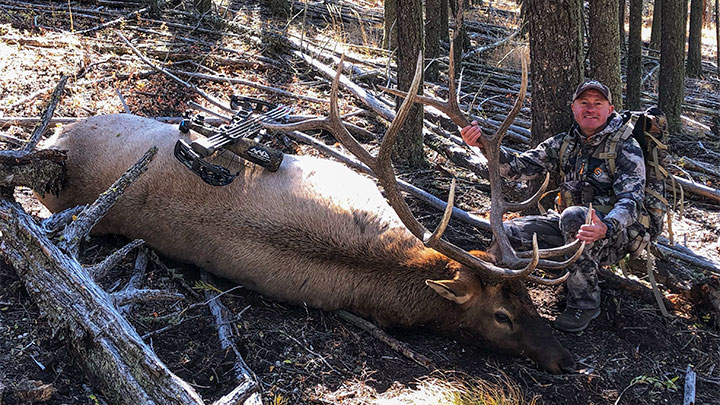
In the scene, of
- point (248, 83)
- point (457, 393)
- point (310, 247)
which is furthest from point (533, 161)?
point (248, 83)

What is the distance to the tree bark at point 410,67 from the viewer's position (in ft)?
22.9

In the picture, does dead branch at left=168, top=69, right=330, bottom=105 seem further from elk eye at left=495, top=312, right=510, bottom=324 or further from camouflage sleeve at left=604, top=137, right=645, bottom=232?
elk eye at left=495, top=312, right=510, bottom=324

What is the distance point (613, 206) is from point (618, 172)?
0.29 meters

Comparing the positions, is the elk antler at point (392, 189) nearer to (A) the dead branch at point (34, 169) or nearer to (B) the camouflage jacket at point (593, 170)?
(B) the camouflage jacket at point (593, 170)

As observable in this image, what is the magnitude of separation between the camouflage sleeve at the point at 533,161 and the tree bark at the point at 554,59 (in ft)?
1.08

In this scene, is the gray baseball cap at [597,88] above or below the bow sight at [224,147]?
above

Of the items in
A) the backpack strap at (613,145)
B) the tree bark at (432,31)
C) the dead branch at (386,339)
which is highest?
the tree bark at (432,31)

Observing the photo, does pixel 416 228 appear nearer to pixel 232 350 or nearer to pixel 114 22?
pixel 232 350

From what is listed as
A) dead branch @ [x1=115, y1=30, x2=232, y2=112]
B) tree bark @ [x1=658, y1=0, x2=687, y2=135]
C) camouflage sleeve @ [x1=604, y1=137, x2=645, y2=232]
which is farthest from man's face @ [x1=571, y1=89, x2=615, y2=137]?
tree bark @ [x1=658, y1=0, x2=687, y2=135]

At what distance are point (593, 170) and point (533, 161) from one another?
54 centimetres

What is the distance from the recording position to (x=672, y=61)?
377 inches

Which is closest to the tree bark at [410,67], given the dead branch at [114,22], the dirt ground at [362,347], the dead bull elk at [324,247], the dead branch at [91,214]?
the dirt ground at [362,347]

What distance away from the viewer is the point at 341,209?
530cm

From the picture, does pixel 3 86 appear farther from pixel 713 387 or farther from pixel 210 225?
pixel 713 387
